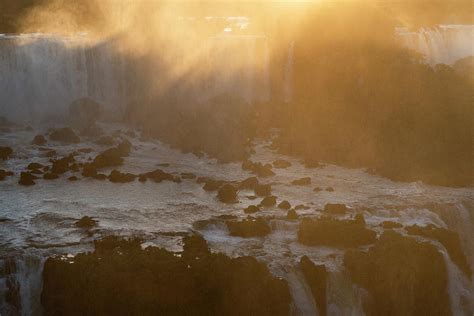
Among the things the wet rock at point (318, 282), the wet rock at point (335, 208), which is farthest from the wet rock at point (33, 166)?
the wet rock at point (318, 282)

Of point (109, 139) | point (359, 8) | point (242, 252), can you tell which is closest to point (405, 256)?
point (242, 252)

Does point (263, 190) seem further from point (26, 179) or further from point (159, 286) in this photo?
point (159, 286)

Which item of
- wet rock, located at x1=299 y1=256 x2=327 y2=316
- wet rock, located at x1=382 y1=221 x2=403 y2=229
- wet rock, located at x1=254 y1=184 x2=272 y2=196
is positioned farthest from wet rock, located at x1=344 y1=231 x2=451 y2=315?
wet rock, located at x1=254 y1=184 x2=272 y2=196

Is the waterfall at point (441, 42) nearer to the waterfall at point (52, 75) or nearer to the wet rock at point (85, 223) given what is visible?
the waterfall at point (52, 75)

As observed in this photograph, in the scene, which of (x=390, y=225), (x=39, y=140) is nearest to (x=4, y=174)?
(x=39, y=140)

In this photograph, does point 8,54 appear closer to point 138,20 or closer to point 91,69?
point 91,69

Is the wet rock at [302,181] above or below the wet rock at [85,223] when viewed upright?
above

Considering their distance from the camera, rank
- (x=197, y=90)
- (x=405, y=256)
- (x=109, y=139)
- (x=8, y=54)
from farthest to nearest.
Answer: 1. (x=197, y=90)
2. (x=8, y=54)
3. (x=109, y=139)
4. (x=405, y=256)
